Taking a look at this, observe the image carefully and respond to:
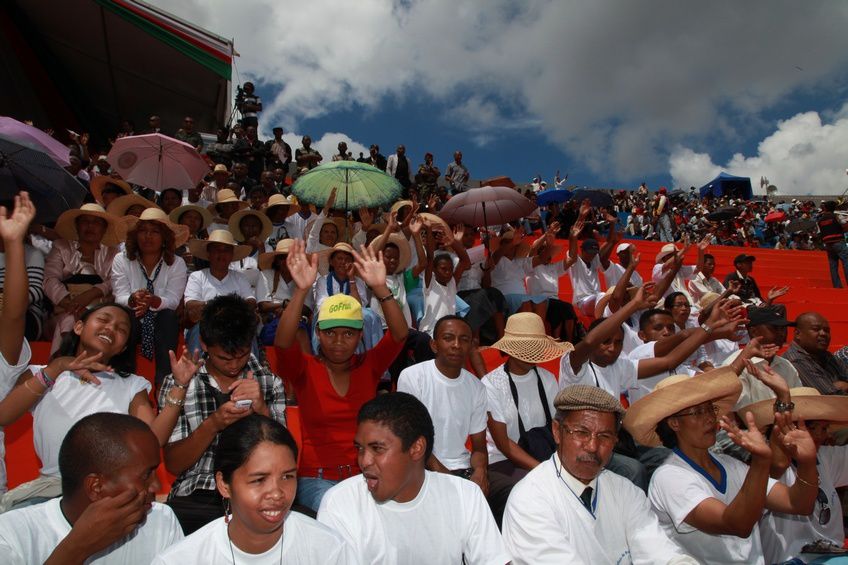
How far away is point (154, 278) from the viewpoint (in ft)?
16.1

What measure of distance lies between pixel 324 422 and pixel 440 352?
0.87m

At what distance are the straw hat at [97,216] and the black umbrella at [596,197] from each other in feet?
26.8

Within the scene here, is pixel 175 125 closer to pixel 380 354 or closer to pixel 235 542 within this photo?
pixel 380 354

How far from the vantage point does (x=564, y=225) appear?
13.3 metres

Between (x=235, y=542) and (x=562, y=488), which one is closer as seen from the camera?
(x=235, y=542)

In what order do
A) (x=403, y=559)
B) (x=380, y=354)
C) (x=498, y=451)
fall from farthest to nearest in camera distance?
(x=498, y=451) → (x=380, y=354) → (x=403, y=559)

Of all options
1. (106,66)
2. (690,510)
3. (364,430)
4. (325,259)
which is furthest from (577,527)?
(106,66)

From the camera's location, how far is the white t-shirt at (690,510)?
2.60 metres

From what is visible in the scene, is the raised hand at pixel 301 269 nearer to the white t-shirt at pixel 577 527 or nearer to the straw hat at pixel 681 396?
the white t-shirt at pixel 577 527

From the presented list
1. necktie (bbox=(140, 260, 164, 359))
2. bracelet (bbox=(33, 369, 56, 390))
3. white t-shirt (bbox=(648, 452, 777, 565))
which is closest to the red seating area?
necktie (bbox=(140, 260, 164, 359))

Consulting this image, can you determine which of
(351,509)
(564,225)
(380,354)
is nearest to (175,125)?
(564,225)

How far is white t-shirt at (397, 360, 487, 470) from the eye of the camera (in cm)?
364

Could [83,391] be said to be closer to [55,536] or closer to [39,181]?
[55,536]

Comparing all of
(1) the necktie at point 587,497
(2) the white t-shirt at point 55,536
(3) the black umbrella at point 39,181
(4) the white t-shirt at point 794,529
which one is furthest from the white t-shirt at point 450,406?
(3) the black umbrella at point 39,181
